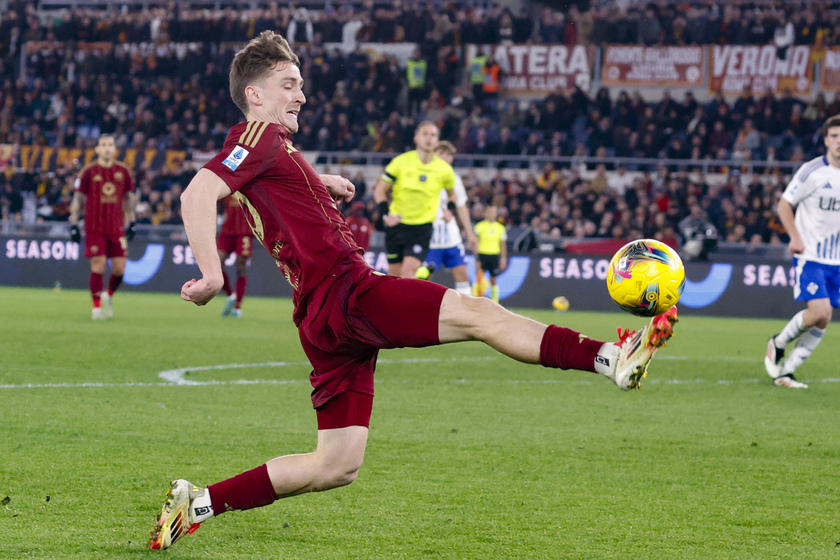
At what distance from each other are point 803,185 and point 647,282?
18.0 ft

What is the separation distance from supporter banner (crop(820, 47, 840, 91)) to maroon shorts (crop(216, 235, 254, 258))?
50.2 ft

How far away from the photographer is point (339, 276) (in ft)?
11.5

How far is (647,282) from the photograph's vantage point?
11.3 ft

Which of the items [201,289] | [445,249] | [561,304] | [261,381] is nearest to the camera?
[201,289]

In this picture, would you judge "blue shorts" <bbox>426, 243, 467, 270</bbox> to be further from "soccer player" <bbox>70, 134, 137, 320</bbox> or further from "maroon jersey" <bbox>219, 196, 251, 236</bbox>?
"soccer player" <bbox>70, 134, 137, 320</bbox>

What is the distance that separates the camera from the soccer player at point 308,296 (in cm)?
335

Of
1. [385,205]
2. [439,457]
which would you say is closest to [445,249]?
[385,205]

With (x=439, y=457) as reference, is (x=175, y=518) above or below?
above

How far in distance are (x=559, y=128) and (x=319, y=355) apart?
21393 millimetres

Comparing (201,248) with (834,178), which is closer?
(201,248)

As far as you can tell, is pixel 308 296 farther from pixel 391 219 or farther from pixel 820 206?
pixel 391 219

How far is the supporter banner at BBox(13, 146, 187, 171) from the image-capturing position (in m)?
25.3

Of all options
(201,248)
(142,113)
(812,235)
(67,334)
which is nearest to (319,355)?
(201,248)

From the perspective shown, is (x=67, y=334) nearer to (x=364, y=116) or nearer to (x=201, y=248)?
(x=201, y=248)
